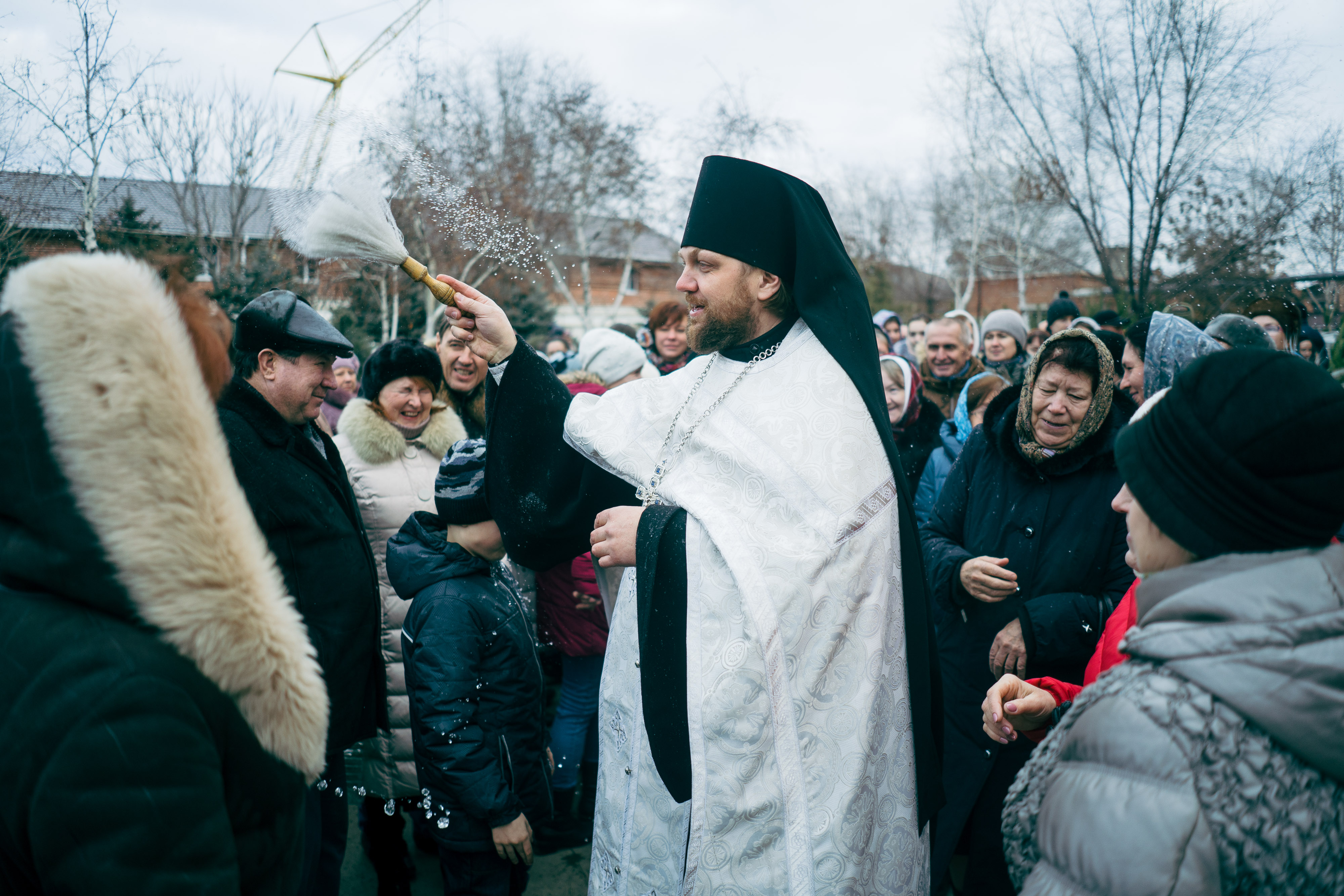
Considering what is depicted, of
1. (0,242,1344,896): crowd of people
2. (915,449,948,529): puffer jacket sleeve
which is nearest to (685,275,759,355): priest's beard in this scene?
(0,242,1344,896): crowd of people

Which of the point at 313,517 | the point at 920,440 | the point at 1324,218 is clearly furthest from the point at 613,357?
the point at 1324,218

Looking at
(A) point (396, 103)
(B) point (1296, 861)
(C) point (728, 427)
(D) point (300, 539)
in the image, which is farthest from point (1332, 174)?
(A) point (396, 103)

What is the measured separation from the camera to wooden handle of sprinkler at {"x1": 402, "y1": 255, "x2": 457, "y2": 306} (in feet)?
6.69

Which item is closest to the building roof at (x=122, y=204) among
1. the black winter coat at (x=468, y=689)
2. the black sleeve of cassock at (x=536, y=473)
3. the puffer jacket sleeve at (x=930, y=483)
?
the black sleeve of cassock at (x=536, y=473)

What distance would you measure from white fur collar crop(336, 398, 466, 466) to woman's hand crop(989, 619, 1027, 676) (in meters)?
2.33

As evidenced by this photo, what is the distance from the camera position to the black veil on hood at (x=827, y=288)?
1.99 metres

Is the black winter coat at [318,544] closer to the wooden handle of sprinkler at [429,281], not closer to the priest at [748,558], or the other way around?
the priest at [748,558]

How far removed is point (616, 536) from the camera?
1.99m

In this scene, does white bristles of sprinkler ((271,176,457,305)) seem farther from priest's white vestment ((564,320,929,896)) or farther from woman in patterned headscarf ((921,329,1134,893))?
woman in patterned headscarf ((921,329,1134,893))

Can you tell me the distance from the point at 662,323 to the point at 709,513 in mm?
4047

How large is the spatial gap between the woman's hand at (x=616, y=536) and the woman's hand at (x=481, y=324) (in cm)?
59

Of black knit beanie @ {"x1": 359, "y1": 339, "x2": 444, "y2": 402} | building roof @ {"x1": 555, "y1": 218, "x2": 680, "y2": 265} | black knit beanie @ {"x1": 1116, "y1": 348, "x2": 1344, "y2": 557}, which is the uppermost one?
building roof @ {"x1": 555, "y1": 218, "x2": 680, "y2": 265}

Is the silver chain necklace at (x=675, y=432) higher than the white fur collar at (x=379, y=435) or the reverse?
higher

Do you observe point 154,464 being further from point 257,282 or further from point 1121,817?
point 257,282
